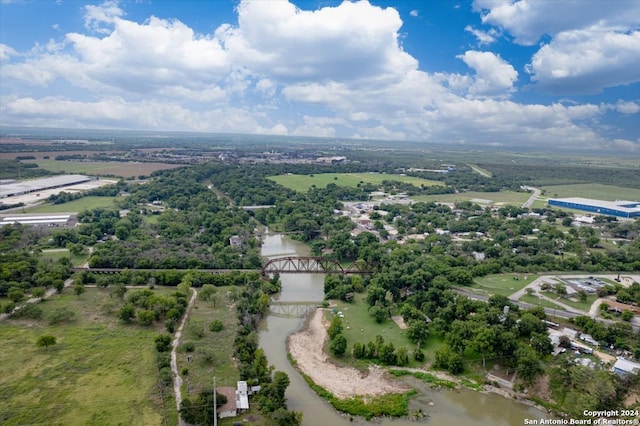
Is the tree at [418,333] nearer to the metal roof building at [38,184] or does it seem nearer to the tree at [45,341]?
the tree at [45,341]

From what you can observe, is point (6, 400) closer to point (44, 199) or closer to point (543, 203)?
point (44, 199)

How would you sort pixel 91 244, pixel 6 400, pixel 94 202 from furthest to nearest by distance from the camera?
pixel 94 202 → pixel 91 244 → pixel 6 400

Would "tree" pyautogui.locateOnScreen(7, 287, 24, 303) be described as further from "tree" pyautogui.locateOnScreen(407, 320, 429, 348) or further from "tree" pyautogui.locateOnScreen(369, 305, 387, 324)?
"tree" pyautogui.locateOnScreen(407, 320, 429, 348)

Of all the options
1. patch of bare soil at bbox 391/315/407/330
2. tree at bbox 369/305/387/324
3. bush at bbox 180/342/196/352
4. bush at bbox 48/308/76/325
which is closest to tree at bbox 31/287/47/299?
bush at bbox 48/308/76/325

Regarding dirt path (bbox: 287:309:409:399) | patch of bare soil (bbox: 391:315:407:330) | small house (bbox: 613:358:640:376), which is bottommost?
dirt path (bbox: 287:309:409:399)

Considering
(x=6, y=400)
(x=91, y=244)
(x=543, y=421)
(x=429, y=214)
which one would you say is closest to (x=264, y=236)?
(x=91, y=244)

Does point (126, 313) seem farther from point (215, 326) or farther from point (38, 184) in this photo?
point (38, 184)
